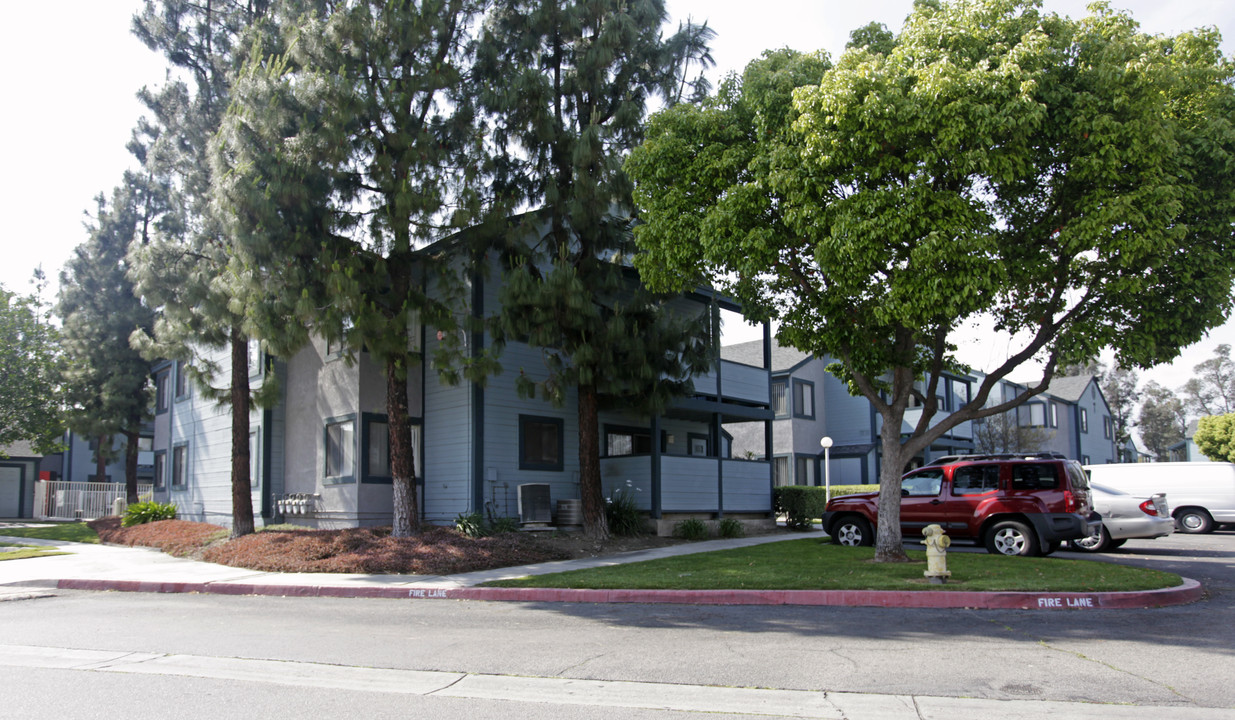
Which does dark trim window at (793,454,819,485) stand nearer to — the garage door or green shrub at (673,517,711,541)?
green shrub at (673,517,711,541)

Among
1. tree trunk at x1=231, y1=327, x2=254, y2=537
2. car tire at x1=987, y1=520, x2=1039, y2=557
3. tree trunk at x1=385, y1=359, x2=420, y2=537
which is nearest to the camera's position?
car tire at x1=987, y1=520, x2=1039, y2=557

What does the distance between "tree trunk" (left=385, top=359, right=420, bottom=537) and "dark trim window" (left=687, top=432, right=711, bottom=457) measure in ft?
31.4

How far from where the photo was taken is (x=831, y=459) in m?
35.6

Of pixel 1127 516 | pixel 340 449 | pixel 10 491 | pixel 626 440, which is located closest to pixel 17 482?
pixel 10 491

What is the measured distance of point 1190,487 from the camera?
23.1 metres

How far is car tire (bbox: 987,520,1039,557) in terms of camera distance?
1505 centimetres

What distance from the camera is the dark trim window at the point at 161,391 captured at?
31.8 m

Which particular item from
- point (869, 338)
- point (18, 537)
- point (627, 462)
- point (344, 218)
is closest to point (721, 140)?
point (869, 338)

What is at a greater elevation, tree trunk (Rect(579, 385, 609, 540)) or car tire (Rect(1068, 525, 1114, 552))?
tree trunk (Rect(579, 385, 609, 540))

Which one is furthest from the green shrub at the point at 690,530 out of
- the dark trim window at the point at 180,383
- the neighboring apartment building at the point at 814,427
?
the dark trim window at the point at 180,383

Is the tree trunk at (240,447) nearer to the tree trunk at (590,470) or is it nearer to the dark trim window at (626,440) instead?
the tree trunk at (590,470)

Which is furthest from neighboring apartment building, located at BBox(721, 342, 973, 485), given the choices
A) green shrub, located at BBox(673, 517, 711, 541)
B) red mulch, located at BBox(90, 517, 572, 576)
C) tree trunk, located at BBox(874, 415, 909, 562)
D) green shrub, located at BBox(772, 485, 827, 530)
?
tree trunk, located at BBox(874, 415, 909, 562)

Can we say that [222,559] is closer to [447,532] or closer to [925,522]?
[447,532]

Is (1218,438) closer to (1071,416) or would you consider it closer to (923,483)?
(1071,416)
